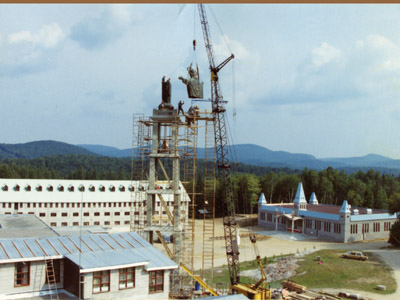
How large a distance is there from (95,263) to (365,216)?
61.9 meters

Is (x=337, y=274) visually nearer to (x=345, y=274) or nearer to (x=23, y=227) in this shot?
(x=345, y=274)

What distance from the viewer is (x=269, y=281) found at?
47.7 meters

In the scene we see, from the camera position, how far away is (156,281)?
2533 centimetres

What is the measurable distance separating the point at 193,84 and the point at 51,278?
1925cm

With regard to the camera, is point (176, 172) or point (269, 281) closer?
point (176, 172)

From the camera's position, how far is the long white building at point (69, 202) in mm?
72875

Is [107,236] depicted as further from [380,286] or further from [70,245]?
[380,286]

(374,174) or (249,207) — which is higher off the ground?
(374,174)

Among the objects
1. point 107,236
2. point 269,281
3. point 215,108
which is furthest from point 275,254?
point 107,236

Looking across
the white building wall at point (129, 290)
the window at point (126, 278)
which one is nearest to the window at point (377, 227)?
the white building wall at point (129, 290)

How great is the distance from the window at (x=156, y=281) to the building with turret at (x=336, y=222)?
174 ft

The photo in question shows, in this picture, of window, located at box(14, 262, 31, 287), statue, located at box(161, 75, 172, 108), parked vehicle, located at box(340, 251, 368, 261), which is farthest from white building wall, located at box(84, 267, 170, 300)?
parked vehicle, located at box(340, 251, 368, 261)

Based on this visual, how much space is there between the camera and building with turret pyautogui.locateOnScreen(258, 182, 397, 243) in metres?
72.3

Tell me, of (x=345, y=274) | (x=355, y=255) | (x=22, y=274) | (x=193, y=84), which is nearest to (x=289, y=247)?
(x=355, y=255)
